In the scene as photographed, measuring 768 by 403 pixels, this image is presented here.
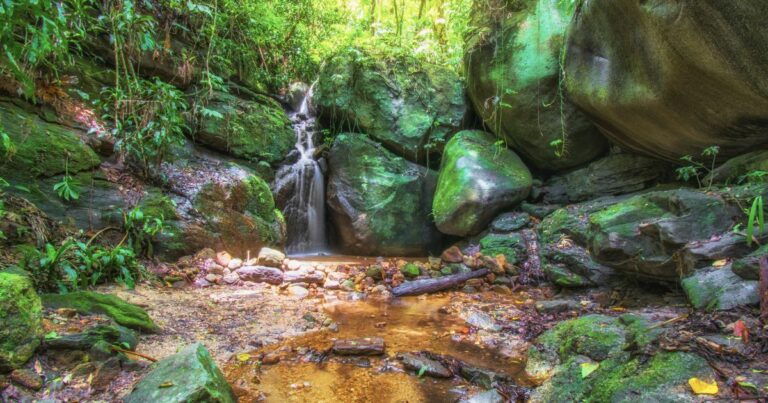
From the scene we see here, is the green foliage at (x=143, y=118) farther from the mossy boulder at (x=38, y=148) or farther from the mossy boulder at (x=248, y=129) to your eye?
the mossy boulder at (x=248, y=129)

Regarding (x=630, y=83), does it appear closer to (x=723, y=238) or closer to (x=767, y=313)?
(x=723, y=238)

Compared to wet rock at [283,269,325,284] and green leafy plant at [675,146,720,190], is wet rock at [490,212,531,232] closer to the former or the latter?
green leafy plant at [675,146,720,190]

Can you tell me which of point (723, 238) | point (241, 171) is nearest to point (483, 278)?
point (723, 238)

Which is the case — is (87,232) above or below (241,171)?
below

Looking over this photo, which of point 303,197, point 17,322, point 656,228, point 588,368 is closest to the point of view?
point 17,322

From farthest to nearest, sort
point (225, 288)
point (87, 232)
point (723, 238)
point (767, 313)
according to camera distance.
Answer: point (225, 288)
point (87, 232)
point (723, 238)
point (767, 313)

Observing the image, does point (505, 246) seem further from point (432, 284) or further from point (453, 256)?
point (432, 284)

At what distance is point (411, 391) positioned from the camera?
9.12 ft

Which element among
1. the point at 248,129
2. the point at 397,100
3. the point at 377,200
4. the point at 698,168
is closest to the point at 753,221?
Result: the point at 698,168

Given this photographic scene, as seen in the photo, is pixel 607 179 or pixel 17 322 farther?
pixel 607 179

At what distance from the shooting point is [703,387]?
1813 mm

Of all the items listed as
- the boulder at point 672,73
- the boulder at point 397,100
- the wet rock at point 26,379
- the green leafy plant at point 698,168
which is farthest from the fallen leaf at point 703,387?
the boulder at point 397,100

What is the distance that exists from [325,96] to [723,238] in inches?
291

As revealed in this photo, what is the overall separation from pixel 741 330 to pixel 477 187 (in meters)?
4.96
